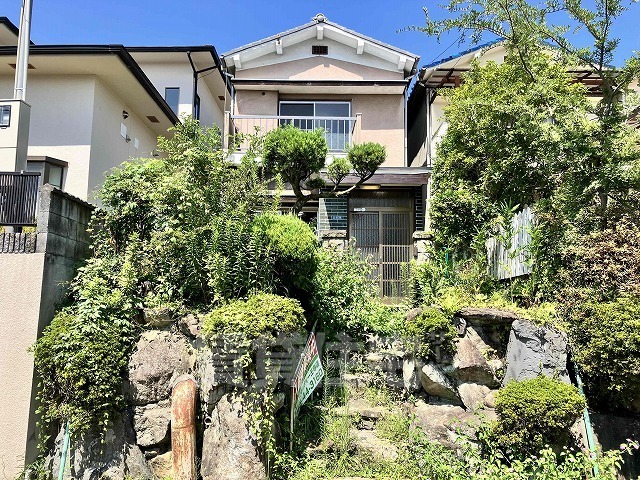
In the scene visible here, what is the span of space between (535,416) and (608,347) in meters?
1.14

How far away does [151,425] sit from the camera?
5.13m

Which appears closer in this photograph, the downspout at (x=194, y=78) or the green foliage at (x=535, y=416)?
the green foliage at (x=535, y=416)

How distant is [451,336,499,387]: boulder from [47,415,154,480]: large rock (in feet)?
13.4

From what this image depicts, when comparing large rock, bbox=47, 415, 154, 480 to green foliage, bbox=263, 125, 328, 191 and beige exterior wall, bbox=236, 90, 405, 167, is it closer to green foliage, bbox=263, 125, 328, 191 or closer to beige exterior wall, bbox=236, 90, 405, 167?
green foliage, bbox=263, 125, 328, 191

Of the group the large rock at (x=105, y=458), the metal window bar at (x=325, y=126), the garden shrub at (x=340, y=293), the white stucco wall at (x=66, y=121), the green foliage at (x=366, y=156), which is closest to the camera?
the large rock at (x=105, y=458)

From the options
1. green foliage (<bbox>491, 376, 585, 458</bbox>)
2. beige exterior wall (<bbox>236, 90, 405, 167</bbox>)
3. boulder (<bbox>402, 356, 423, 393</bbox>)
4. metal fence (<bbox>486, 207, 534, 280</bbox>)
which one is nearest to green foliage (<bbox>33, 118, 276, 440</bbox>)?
boulder (<bbox>402, 356, 423, 393</bbox>)

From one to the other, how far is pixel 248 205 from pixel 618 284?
5005 mm

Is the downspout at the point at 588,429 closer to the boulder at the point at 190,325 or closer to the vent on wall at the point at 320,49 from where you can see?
the boulder at the point at 190,325

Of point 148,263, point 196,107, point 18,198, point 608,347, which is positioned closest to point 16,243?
point 18,198

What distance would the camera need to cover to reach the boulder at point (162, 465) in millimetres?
5016

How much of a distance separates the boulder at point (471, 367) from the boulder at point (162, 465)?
3796 mm

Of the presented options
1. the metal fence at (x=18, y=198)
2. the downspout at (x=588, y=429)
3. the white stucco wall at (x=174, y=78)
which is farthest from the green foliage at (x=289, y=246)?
the white stucco wall at (x=174, y=78)

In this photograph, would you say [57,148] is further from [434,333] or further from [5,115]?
[434,333]

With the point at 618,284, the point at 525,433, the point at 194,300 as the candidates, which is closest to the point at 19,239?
the point at 194,300
